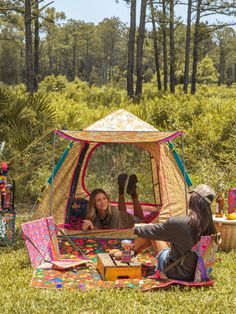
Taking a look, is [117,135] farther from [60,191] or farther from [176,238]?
[176,238]

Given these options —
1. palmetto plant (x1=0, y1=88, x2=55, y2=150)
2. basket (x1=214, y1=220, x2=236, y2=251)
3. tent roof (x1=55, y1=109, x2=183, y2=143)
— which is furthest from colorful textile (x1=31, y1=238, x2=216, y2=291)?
palmetto plant (x1=0, y1=88, x2=55, y2=150)

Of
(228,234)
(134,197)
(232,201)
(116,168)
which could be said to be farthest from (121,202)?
(116,168)

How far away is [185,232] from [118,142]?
243 cm

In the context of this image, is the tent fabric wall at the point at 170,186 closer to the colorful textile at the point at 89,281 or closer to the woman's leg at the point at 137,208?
the woman's leg at the point at 137,208

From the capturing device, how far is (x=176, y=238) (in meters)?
4.37

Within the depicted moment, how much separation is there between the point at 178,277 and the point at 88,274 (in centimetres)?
98

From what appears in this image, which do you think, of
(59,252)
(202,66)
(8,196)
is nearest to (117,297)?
(59,252)

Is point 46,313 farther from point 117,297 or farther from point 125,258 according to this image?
point 125,258

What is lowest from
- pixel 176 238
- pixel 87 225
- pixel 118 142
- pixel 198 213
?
pixel 87 225

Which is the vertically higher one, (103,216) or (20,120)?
(20,120)

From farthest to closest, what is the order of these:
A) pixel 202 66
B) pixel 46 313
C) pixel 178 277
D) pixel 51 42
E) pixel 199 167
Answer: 1. pixel 51 42
2. pixel 202 66
3. pixel 199 167
4. pixel 178 277
5. pixel 46 313

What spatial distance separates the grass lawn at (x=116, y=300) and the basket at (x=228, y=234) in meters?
1.31

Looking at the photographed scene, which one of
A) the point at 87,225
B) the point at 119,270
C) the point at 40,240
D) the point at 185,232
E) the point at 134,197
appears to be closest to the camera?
the point at 185,232

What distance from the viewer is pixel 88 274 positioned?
16.2 feet
